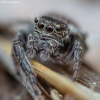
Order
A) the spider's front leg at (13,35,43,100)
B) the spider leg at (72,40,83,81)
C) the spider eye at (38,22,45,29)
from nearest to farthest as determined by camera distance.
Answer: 1. the spider's front leg at (13,35,43,100)
2. the spider leg at (72,40,83,81)
3. the spider eye at (38,22,45,29)

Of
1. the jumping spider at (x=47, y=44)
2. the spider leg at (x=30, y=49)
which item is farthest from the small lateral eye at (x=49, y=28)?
the spider leg at (x=30, y=49)

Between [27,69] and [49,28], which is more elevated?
[49,28]

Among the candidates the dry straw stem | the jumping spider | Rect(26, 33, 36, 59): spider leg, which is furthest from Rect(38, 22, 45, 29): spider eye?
the dry straw stem

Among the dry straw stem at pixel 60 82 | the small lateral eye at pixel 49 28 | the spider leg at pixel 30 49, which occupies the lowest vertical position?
the dry straw stem at pixel 60 82

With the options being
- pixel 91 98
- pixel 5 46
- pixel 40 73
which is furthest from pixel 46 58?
pixel 5 46

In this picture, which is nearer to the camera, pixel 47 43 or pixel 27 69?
pixel 27 69

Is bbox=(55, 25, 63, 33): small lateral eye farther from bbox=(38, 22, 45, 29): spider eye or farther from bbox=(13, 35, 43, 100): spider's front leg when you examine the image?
bbox=(13, 35, 43, 100): spider's front leg

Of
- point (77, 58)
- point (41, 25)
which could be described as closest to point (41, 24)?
point (41, 25)

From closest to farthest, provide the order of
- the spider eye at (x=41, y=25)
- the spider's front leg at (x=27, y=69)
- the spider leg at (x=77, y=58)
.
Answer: the spider's front leg at (x=27, y=69) → the spider leg at (x=77, y=58) → the spider eye at (x=41, y=25)

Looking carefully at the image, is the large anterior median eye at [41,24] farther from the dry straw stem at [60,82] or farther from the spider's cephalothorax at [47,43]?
the dry straw stem at [60,82]

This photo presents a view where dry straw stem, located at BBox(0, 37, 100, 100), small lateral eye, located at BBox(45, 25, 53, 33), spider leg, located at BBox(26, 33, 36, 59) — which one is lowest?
dry straw stem, located at BBox(0, 37, 100, 100)

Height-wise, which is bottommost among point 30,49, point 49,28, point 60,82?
point 60,82

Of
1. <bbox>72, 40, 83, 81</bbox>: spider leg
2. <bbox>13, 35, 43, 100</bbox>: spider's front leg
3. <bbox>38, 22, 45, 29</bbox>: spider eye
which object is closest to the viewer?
<bbox>13, 35, 43, 100</bbox>: spider's front leg

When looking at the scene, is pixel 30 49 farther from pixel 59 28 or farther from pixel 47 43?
pixel 59 28
